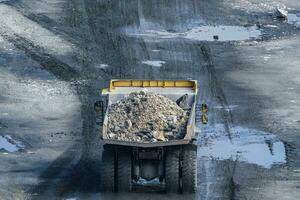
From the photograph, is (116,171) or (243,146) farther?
(243,146)

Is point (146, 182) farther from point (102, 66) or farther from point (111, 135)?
point (102, 66)

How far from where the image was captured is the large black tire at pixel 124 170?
25.0m

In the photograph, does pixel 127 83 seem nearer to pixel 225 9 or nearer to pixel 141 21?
pixel 141 21

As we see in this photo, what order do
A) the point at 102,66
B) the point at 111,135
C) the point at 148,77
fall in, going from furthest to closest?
the point at 102,66, the point at 148,77, the point at 111,135

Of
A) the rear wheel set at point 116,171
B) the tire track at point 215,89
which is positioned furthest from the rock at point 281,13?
the rear wheel set at point 116,171

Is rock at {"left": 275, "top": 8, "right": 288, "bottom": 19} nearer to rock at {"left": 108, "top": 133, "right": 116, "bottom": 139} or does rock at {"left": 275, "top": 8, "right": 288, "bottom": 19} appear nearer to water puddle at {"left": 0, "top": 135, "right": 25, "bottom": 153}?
water puddle at {"left": 0, "top": 135, "right": 25, "bottom": 153}

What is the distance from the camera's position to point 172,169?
25.0 meters

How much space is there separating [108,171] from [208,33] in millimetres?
17892

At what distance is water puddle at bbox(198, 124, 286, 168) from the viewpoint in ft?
93.9

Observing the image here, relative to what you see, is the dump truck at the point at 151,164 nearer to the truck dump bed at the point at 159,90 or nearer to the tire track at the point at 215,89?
the truck dump bed at the point at 159,90

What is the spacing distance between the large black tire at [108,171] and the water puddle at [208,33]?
16767 millimetres

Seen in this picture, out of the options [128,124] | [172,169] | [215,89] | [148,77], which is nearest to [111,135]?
[128,124]

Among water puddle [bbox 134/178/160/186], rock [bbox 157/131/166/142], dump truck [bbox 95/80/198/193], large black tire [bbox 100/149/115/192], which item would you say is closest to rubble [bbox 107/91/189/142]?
rock [bbox 157/131/166/142]

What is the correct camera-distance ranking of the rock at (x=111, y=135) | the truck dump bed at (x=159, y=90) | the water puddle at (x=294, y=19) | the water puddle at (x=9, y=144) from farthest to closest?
the water puddle at (x=294, y=19)
the water puddle at (x=9, y=144)
the truck dump bed at (x=159, y=90)
the rock at (x=111, y=135)
